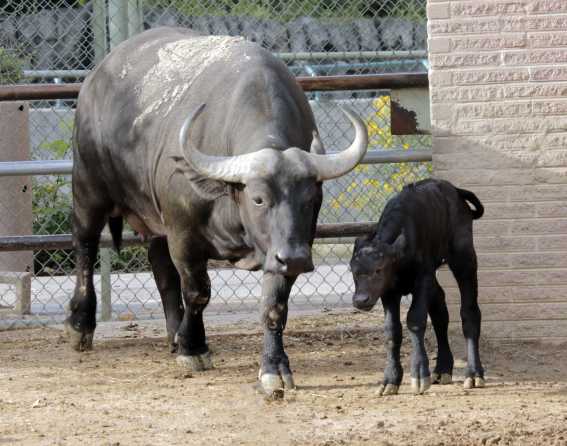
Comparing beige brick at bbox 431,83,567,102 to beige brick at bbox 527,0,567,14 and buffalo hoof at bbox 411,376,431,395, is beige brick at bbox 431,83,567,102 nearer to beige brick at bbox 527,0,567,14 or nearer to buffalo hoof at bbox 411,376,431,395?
beige brick at bbox 527,0,567,14

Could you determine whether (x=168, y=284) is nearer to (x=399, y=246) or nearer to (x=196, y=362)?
(x=196, y=362)

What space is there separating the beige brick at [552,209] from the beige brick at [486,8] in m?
1.20

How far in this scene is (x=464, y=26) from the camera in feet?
25.5

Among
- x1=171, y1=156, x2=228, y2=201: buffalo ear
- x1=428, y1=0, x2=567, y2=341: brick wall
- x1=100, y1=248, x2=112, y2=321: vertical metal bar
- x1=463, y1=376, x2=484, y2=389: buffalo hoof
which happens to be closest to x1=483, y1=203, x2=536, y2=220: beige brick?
x1=428, y1=0, x2=567, y2=341: brick wall

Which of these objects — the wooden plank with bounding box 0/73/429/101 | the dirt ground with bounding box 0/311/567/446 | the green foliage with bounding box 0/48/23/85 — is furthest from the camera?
the green foliage with bounding box 0/48/23/85

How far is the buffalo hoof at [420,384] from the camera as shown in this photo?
20.4ft

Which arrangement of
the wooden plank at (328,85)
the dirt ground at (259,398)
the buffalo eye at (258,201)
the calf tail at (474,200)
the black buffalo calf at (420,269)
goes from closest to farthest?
the dirt ground at (259,398), the buffalo eye at (258,201), the black buffalo calf at (420,269), the calf tail at (474,200), the wooden plank at (328,85)

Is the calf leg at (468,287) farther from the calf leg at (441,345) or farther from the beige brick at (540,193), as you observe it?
the beige brick at (540,193)

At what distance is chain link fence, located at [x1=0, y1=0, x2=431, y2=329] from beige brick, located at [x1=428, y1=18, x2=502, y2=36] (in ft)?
5.19

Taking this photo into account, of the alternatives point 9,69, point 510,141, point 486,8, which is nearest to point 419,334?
point 510,141

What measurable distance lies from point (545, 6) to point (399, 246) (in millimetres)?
2299

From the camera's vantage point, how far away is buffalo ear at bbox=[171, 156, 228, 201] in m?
6.62

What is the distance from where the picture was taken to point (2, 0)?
1272 cm

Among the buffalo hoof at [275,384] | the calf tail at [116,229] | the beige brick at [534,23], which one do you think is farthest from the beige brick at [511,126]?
the calf tail at [116,229]
